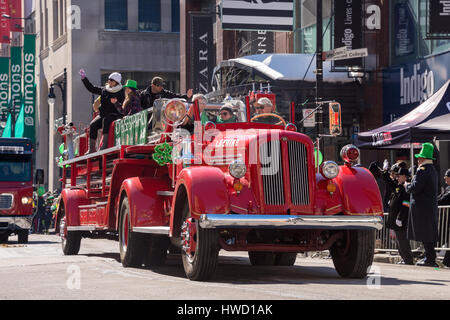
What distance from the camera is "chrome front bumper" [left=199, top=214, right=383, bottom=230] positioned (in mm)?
11383

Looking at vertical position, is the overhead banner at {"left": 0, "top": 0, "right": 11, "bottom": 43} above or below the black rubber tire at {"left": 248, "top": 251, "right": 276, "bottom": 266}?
above

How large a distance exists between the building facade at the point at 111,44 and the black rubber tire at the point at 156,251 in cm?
4131

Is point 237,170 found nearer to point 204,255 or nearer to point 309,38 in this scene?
point 204,255

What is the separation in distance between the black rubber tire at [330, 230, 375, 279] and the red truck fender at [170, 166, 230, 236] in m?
1.78

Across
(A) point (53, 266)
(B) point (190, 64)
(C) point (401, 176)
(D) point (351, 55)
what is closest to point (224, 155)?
(A) point (53, 266)

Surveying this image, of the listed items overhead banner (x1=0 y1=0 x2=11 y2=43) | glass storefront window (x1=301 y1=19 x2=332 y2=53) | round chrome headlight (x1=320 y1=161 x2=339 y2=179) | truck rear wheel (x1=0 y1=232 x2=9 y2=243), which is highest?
overhead banner (x1=0 y1=0 x2=11 y2=43)

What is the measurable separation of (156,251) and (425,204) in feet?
14.9

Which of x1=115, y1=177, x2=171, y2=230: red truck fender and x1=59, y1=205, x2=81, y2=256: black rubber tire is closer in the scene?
x1=115, y1=177, x2=171, y2=230: red truck fender

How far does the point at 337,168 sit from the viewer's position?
1242 cm

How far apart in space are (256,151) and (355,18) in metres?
17.7

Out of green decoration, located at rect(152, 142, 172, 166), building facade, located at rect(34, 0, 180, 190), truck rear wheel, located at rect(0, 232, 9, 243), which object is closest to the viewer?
green decoration, located at rect(152, 142, 172, 166)

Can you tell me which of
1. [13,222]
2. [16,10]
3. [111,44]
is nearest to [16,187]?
[13,222]

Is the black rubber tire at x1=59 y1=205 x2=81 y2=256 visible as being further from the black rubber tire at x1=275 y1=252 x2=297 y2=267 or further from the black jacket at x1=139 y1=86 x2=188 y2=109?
the black rubber tire at x1=275 y1=252 x2=297 y2=267

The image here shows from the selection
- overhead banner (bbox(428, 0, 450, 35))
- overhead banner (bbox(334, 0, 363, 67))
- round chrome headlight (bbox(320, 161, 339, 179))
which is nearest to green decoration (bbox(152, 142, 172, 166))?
round chrome headlight (bbox(320, 161, 339, 179))
